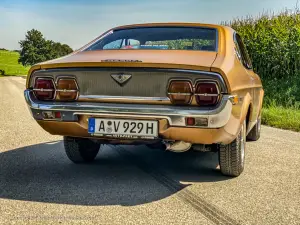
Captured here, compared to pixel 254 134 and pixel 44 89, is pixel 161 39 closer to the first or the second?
pixel 44 89

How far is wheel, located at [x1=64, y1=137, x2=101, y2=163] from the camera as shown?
4406mm

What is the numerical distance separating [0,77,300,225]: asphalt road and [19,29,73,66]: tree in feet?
272

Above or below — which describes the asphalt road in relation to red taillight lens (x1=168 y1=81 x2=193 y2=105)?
below

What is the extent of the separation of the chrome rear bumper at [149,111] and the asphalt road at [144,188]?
0.63 m

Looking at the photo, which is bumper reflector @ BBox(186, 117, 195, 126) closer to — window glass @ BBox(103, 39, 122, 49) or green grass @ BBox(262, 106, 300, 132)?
window glass @ BBox(103, 39, 122, 49)

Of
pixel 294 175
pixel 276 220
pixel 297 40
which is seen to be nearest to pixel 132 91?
pixel 276 220

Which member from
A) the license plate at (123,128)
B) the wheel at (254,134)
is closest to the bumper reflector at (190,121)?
the license plate at (123,128)

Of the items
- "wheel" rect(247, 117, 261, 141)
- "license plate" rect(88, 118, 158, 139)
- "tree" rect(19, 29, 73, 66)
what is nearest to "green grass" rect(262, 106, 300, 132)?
"wheel" rect(247, 117, 261, 141)

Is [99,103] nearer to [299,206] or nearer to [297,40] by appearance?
[299,206]

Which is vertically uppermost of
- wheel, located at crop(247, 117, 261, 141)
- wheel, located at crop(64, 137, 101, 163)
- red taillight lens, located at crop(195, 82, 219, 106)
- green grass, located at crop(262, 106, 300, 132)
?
red taillight lens, located at crop(195, 82, 219, 106)

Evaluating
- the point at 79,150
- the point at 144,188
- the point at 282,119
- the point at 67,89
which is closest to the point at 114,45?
the point at 67,89

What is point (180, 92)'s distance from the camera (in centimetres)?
327

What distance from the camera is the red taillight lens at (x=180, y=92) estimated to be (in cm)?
325

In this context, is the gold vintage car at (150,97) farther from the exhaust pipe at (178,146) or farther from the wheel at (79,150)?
the wheel at (79,150)
